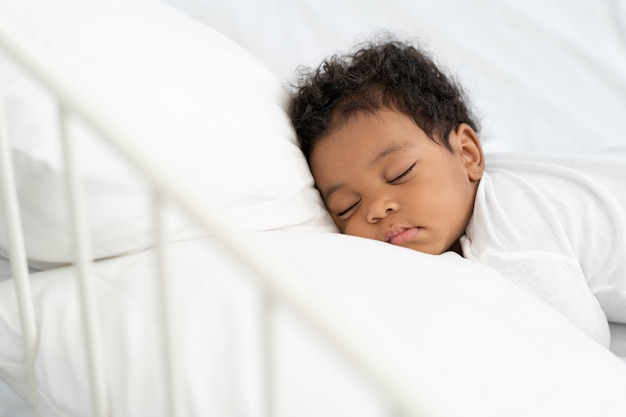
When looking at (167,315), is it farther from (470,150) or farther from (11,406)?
(470,150)

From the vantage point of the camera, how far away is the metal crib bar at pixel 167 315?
1.94 ft

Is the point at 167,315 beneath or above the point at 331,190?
above

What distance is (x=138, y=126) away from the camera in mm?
951

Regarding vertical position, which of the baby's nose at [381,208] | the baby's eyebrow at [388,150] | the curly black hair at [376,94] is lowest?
the baby's nose at [381,208]

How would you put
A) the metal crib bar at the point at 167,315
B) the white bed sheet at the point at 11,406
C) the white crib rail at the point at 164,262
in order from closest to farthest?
the white crib rail at the point at 164,262
the metal crib bar at the point at 167,315
the white bed sheet at the point at 11,406

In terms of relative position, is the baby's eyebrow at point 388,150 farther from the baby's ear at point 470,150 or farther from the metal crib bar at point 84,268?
the metal crib bar at point 84,268

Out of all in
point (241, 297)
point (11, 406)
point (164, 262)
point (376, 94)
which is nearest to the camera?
point (164, 262)

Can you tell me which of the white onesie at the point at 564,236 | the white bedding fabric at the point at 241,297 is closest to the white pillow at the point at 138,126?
the white bedding fabric at the point at 241,297

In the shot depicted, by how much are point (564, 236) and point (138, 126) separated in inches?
25.0

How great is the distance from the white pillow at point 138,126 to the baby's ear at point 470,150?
0.30 meters

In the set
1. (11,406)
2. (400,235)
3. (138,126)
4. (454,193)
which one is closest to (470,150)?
(454,193)

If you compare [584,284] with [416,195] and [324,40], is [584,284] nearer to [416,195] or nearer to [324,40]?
[416,195]

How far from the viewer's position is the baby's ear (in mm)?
1387

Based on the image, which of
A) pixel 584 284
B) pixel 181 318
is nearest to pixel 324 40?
pixel 584 284
